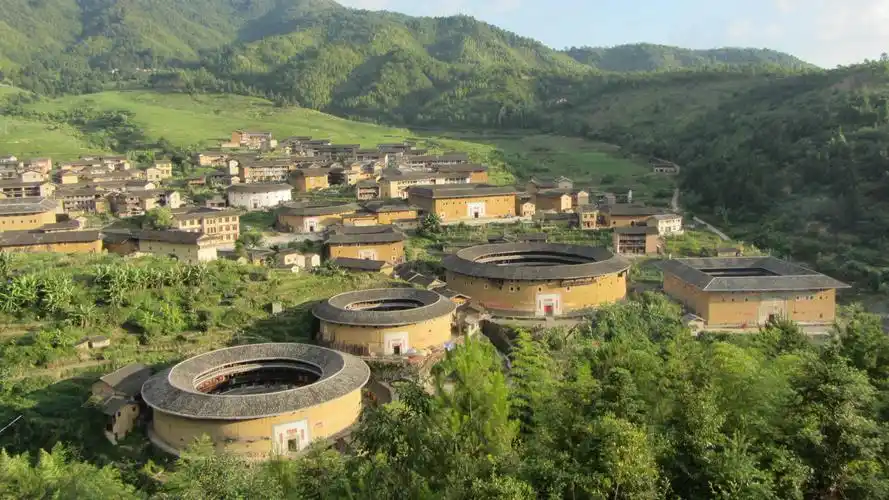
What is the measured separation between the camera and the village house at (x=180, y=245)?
4094cm

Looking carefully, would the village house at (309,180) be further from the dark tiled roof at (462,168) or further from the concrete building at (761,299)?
the concrete building at (761,299)

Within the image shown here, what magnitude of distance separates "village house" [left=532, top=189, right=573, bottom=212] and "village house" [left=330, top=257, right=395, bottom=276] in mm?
22041

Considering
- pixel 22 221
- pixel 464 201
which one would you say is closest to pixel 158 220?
pixel 22 221

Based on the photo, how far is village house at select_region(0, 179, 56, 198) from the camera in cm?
6006

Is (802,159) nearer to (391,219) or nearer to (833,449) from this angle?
(391,219)

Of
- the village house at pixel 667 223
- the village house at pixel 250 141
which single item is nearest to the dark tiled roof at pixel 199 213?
the village house at pixel 667 223

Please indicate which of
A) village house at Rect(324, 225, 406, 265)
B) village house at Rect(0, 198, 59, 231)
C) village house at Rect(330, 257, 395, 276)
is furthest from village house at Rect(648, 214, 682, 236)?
village house at Rect(0, 198, 59, 231)

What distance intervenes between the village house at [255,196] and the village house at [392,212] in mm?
11212

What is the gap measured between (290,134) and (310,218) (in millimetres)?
53058

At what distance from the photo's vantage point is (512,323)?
35188 mm

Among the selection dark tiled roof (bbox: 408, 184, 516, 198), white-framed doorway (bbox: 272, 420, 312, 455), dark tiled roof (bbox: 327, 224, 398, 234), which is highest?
dark tiled roof (bbox: 408, 184, 516, 198)

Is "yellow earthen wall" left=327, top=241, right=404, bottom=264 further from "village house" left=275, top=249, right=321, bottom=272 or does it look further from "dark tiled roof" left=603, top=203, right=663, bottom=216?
"dark tiled roof" left=603, top=203, right=663, bottom=216

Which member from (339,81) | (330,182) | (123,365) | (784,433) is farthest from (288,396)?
(339,81)

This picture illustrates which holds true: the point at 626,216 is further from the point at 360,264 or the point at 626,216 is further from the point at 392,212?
the point at 360,264
